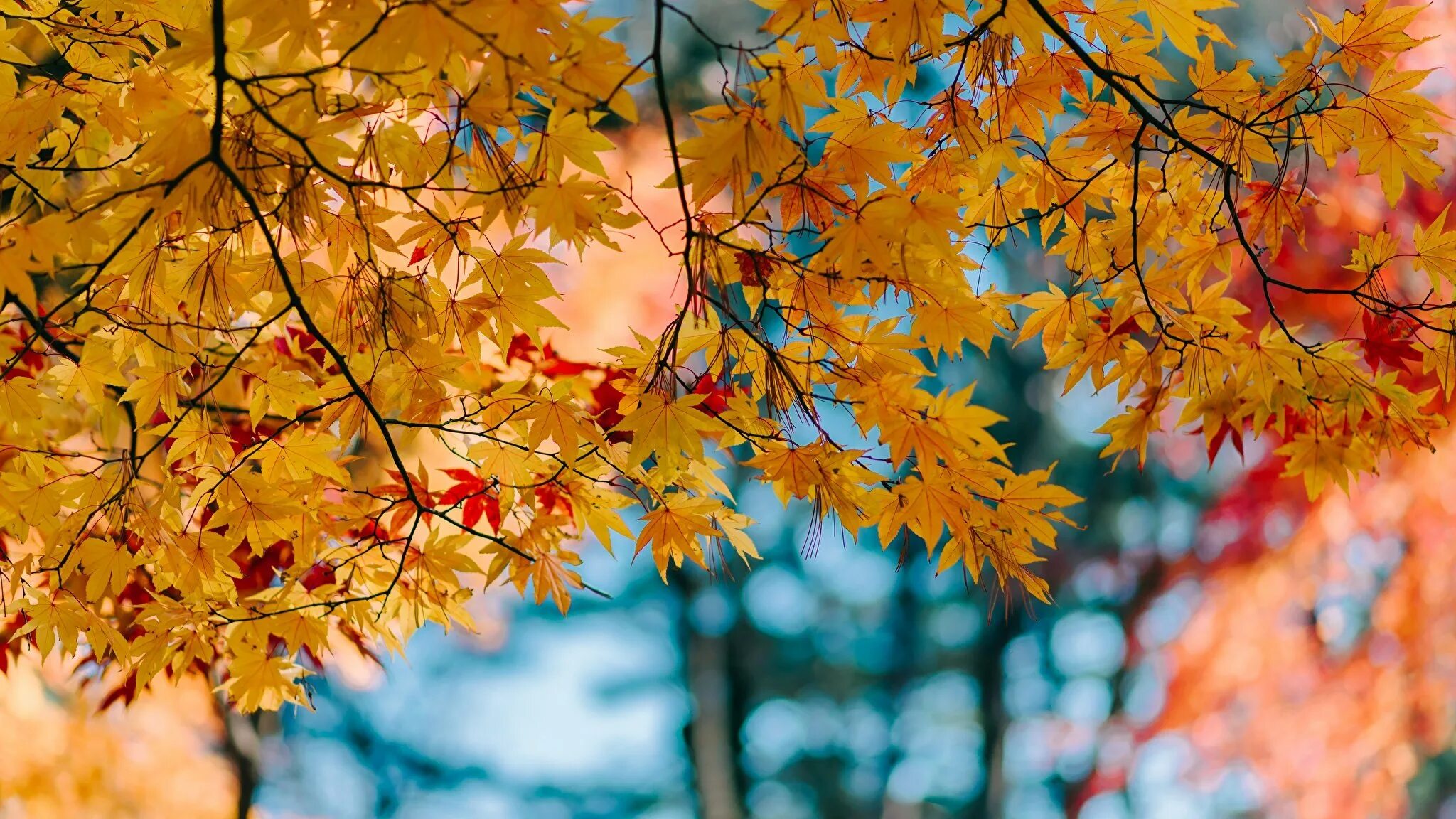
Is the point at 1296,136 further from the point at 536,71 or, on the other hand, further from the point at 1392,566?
the point at 1392,566

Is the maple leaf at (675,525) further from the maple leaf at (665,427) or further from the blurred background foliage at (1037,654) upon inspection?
the blurred background foliage at (1037,654)

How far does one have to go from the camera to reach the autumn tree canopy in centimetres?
121

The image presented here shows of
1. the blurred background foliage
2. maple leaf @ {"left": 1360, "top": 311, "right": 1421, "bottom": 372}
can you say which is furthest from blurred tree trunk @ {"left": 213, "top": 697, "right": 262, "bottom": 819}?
maple leaf @ {"left": 1360, "top": 311, "right": 1421, "bottom": 372}

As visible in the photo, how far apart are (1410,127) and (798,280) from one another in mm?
922

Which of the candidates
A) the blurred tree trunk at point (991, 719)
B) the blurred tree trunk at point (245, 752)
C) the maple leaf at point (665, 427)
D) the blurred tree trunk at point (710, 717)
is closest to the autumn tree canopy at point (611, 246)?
the maple leaf at point (665, 427)

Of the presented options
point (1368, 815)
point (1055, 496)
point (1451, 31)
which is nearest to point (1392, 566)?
point (1368, 815)

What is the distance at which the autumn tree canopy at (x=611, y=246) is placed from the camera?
1.21m

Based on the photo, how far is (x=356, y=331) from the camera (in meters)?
1.63

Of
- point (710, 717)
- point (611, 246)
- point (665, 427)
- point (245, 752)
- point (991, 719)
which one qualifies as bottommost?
point (665, 427)

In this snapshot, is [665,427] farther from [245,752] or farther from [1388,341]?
[245,752]

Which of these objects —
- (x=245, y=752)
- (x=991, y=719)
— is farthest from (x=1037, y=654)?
(x=245, y=752)

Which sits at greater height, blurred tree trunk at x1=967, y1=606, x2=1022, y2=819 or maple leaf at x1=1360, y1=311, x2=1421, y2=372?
blurred tree trunk at x1=967, y1=606, x2=1022, y2=819

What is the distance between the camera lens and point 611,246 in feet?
4.41

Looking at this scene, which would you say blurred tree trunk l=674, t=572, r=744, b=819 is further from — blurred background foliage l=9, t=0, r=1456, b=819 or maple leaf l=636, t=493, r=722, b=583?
maple leaf l=636, t=493, r=722, b=583
